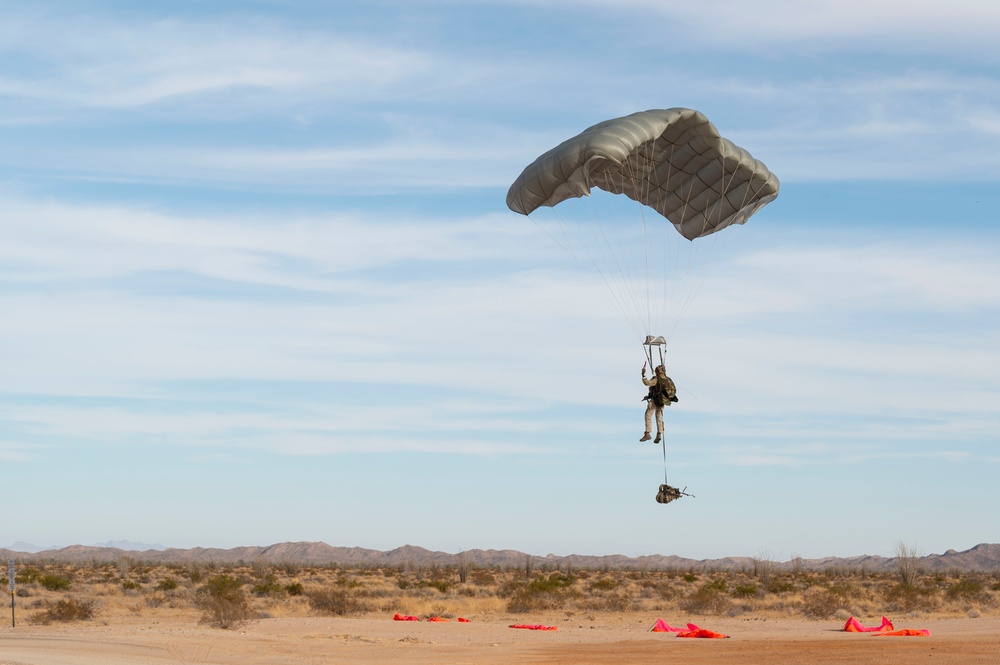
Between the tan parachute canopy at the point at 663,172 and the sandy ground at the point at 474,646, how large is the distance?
9.74 metres

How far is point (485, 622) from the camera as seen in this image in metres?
32.5

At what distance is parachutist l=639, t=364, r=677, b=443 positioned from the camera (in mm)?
21891

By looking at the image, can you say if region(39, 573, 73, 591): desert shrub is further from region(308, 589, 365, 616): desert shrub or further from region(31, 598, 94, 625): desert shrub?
region(308, 589, 365, 616): desert shrub

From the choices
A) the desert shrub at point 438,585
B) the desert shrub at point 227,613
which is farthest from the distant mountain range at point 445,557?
the desert shrub at point 227,613

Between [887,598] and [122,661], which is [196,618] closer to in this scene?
[122,661]

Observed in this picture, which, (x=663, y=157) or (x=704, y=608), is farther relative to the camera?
(x=704, y=608)

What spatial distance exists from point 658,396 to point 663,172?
6680mm

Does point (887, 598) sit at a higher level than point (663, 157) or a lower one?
lower

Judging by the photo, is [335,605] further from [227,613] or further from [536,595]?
[536,595]

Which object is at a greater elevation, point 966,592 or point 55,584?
point 966,592

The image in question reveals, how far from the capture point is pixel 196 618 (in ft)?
108

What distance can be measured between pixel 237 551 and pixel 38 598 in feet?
498

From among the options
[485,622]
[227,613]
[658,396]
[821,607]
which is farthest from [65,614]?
[821,607]

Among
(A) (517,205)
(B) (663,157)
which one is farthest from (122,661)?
(B) (663,157)
